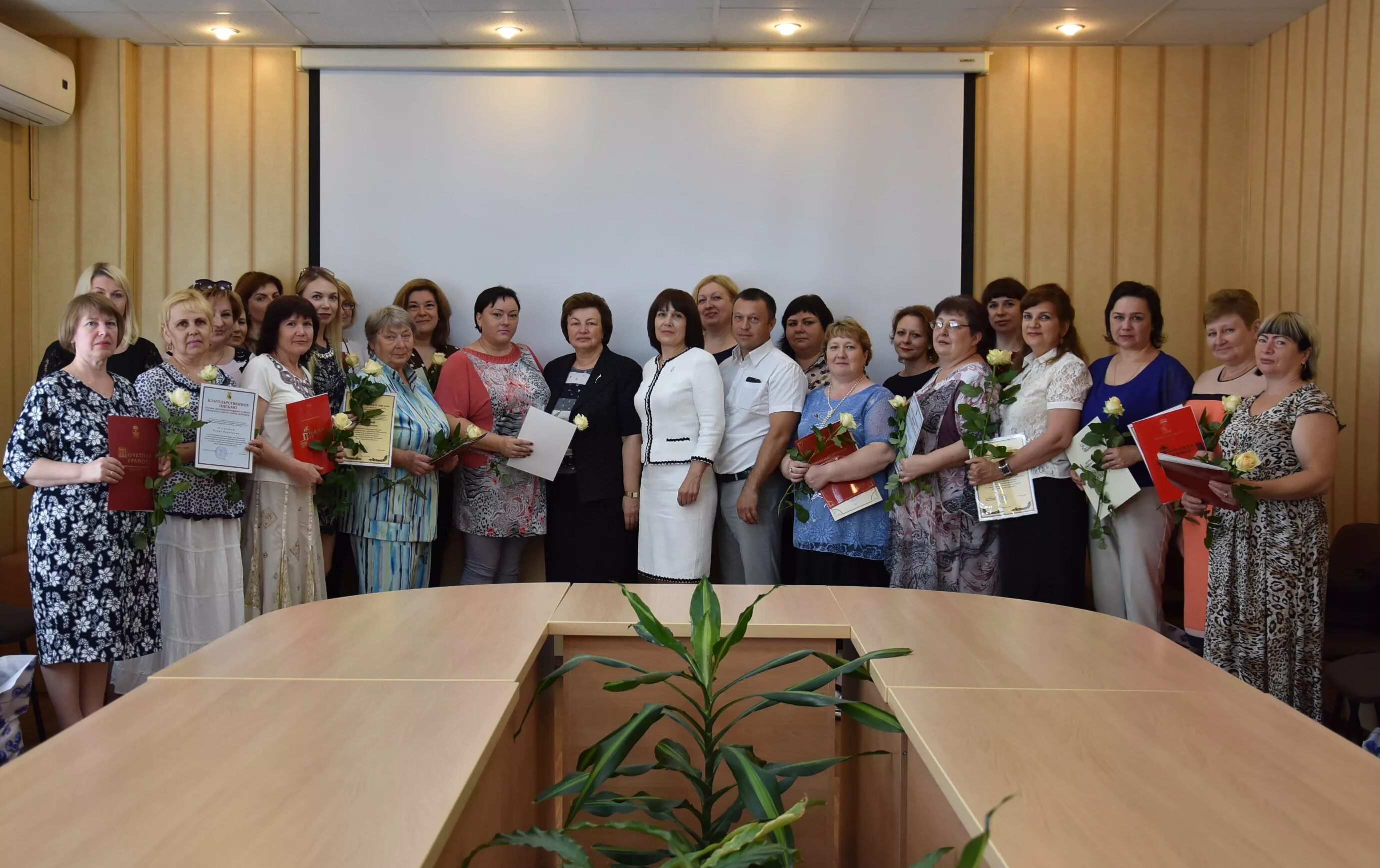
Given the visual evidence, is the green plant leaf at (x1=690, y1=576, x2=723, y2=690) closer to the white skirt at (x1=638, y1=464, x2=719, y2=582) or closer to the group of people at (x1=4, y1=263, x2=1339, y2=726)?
the group of people at (x1=4, y1=263, x2=1339, y2=726)

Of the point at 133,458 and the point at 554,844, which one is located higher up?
the point at 133,458

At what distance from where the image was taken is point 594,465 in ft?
13.9

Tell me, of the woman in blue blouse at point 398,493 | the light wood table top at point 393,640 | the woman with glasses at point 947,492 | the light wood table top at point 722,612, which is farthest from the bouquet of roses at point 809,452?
the light wood table top at point 393,640

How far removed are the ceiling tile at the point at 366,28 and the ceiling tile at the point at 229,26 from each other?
0.34 ft

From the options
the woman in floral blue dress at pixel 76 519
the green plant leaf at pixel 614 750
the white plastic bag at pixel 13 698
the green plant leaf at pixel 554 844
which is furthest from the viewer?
the woman in floral blue dress at pixel 76 519

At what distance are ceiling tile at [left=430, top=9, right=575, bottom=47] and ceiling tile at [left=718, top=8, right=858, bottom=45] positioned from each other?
31.3 inches

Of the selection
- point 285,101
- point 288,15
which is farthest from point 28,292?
point 288,15

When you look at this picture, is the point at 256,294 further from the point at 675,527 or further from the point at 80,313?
the point at 675,527

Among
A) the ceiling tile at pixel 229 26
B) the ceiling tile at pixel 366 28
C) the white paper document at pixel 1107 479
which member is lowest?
the white paper document at pixel 1107 479

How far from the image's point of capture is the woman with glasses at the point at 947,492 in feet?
12.1

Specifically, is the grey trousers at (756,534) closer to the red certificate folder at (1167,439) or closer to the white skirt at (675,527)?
the white skirt at (675,527)

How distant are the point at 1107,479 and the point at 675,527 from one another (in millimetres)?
1713

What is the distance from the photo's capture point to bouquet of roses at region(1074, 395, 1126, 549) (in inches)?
137

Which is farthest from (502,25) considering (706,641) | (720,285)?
(706,641)
